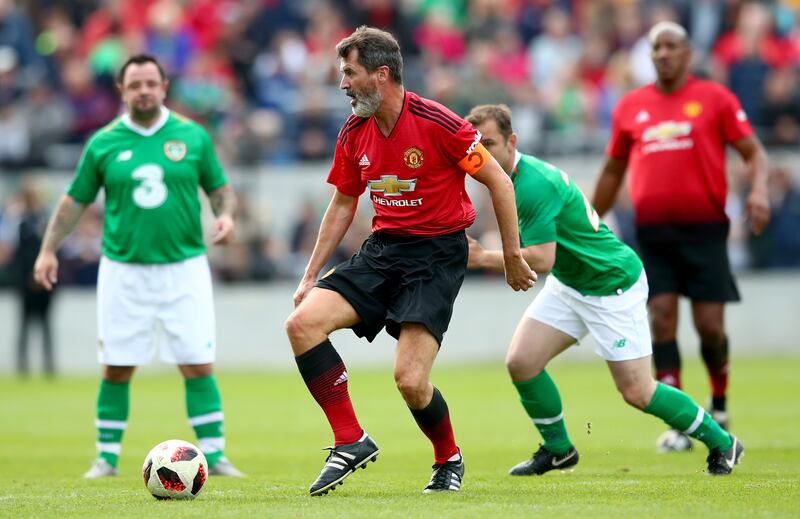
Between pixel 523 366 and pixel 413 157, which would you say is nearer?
pixel 413 157

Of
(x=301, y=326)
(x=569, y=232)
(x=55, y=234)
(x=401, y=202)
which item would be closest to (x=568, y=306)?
(x=569, y=232)

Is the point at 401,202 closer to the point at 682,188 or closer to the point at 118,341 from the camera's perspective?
the point at 118,341

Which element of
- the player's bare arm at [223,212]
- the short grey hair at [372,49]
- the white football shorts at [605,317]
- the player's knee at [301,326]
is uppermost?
the short grey hair at [372,49]

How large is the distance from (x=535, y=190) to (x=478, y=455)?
121 inches

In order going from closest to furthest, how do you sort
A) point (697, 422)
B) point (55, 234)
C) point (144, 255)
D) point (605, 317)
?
point (697, 422)
point (605, 317)
point (144, 255)
point (55, 234)

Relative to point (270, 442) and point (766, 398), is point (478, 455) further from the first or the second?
point (766, 398)

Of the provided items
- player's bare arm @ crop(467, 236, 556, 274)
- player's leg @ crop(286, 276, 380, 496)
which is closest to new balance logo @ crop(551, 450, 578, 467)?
player's bare arm @ crop(467, 236, 556, 274)

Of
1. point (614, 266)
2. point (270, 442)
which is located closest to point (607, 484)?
point (614, 266)

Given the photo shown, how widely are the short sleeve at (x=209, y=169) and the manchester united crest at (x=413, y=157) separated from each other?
2731 millimetres

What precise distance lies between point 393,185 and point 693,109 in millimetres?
3837

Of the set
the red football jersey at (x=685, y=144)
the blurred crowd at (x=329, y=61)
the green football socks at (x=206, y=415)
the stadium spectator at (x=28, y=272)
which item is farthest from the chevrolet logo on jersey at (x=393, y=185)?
the stadium spectator at (x=28, y=272)

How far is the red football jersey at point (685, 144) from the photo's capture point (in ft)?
34.0

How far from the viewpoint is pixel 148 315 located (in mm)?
9539

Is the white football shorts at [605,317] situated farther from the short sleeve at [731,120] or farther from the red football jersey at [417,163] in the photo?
the short sleeve at [731,120]
